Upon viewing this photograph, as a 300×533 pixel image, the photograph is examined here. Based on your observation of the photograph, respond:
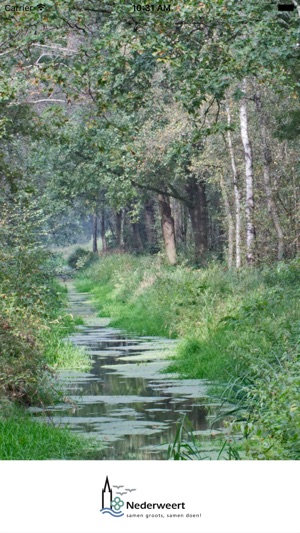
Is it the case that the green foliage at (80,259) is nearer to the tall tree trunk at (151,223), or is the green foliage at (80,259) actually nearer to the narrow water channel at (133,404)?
the tall tree trunk at (151,223)

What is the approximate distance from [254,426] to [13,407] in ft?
12.5

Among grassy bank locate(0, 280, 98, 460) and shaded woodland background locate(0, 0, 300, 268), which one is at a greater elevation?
shaded woodland background locate(0, 0, 300, 268)

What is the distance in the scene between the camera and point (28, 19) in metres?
13.0

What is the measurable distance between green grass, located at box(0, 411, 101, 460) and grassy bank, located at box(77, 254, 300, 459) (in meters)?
1.50

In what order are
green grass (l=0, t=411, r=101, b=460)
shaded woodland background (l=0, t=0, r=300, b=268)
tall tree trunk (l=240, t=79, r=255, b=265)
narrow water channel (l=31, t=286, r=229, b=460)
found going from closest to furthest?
green grass (l=0, t=411, r=101, b=460)
narrow water channel (l=31, t=286, r=229, b=460)
shaded woodland background (l=0, t=0, r=300, b=268)
tall tree trunk (l=240, t=79, r=255, b=265)

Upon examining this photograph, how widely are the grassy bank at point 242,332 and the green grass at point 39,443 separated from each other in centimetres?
150
